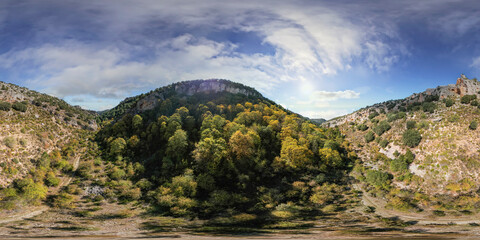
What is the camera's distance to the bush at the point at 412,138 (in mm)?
66625

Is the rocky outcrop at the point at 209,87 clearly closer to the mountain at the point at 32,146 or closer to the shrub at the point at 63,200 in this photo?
the mountain at the point at 32,146

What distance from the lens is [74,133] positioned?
9100cm

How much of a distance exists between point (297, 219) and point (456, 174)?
4375 centimetres

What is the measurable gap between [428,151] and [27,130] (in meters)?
125

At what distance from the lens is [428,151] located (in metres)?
61.7

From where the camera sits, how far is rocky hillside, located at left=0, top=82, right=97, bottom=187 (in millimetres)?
55375

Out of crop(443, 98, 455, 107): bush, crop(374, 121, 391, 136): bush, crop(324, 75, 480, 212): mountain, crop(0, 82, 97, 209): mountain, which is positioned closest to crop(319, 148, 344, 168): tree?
crop(324, 75, 480, 212): mountain

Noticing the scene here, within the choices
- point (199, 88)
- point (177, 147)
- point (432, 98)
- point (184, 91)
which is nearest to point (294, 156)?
point (177, 147)

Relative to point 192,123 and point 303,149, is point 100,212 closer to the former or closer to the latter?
point 192,123

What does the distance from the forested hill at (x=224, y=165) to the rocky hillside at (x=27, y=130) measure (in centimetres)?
1593

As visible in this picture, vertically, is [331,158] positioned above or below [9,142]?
below

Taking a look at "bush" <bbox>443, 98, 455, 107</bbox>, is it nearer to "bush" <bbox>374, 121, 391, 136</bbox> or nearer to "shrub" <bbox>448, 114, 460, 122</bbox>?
"shrub" <bbox>448, 114, 460, 122</bbox>

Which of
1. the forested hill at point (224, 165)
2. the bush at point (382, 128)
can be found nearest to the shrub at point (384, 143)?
the bush at point (382, 128)

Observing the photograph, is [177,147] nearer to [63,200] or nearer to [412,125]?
[63,200]
